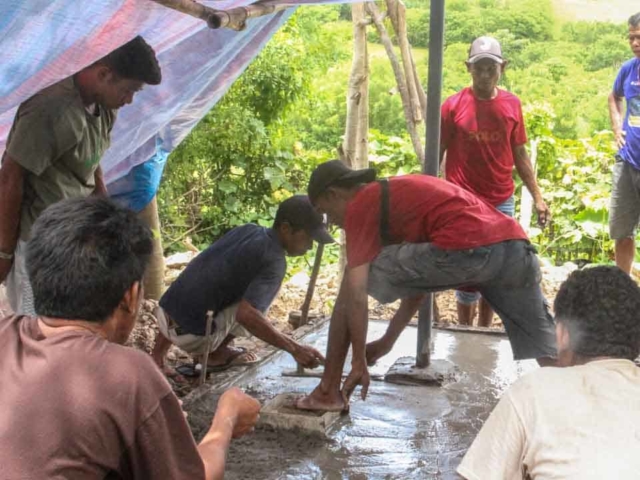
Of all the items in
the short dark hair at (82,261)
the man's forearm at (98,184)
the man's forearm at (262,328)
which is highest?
the short dark hair at (82,261)

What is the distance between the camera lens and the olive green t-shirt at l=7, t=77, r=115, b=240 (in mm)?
2920

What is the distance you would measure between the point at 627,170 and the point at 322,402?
9.51 feet

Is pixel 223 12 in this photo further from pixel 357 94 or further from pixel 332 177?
pixel 357 94

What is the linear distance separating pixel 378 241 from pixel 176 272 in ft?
15.0

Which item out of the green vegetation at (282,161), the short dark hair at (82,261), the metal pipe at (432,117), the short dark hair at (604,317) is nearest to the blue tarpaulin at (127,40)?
the metal pipe at (432,117)

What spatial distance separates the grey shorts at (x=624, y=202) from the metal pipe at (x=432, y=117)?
A: 1.77m

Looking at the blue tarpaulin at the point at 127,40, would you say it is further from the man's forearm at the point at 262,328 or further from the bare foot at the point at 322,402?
the bare foot at the point at 322,402

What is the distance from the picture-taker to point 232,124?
29.8 feet

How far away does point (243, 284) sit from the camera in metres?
4.09

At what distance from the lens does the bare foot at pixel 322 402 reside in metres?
3.64

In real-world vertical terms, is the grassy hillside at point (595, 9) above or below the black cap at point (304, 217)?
above

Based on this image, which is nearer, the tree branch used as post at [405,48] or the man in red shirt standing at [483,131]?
the man in red shirt standing at [483,131]

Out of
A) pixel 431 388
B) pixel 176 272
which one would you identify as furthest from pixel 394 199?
pixel 176 272

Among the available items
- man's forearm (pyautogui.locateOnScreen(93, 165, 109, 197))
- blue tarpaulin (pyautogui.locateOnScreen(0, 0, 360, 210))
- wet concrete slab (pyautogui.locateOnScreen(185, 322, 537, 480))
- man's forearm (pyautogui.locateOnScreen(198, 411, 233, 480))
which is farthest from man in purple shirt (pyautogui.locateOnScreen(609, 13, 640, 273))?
man's forearm (pyautogui.locateOnScreen(198, 411, 233, 480))
